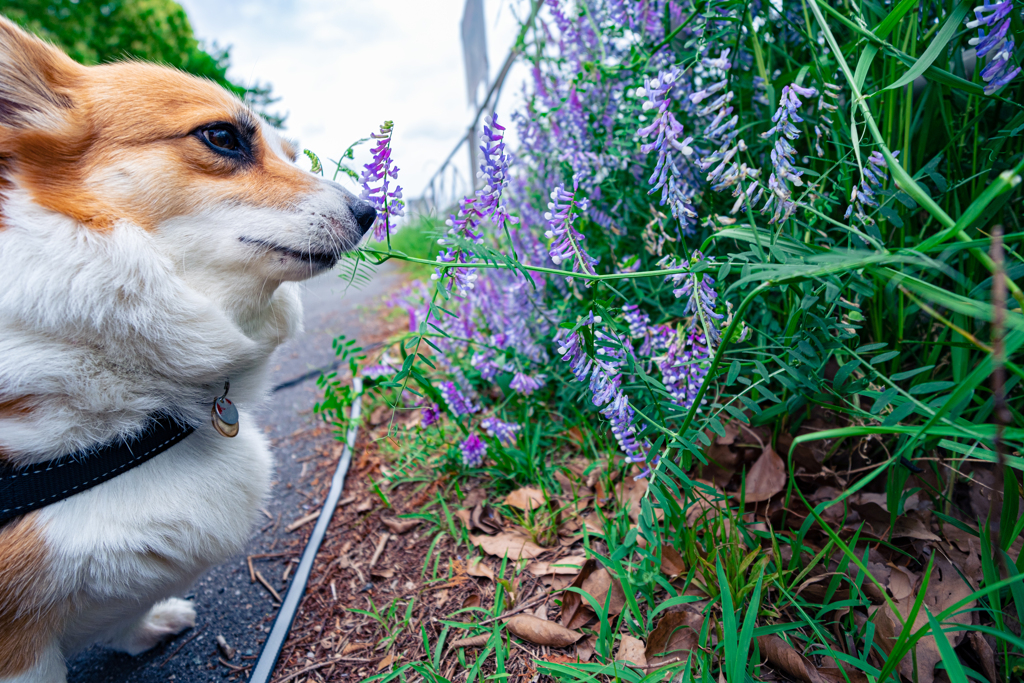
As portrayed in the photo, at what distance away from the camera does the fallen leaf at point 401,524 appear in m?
1.93

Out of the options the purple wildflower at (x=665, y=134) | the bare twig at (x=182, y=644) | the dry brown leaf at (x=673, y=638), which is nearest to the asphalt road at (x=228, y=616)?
the bare twig at (x=182, y=644)

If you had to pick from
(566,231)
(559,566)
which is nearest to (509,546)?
(559,566)

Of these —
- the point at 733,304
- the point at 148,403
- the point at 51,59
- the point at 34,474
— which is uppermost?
the point at 51,59

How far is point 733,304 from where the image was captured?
1.55 metres

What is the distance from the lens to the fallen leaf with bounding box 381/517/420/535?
1935 millimetres

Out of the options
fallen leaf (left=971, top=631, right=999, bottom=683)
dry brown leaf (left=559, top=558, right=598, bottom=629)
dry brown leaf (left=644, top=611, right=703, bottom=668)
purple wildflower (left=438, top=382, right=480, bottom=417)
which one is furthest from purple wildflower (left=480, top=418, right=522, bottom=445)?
fallen leaf (left=971, top=631, right=999, bottom=683)

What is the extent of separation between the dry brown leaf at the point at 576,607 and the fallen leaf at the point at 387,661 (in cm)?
49

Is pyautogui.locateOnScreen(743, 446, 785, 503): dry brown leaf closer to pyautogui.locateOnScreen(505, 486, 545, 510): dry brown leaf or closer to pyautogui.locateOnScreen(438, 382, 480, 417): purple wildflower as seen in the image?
pyautogui.locateOnScreen(505, 486, 545, 510): dry brown leaf

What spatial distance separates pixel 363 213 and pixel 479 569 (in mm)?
1207

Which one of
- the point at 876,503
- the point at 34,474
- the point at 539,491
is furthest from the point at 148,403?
the point at 876,503

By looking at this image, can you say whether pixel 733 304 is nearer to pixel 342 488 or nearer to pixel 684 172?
pixel 684 172

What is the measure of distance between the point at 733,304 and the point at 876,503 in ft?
2.15

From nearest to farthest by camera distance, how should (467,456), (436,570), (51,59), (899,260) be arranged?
(899,260) < (51,59) < (436,570) < (467,456)

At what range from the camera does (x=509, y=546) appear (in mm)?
1636
